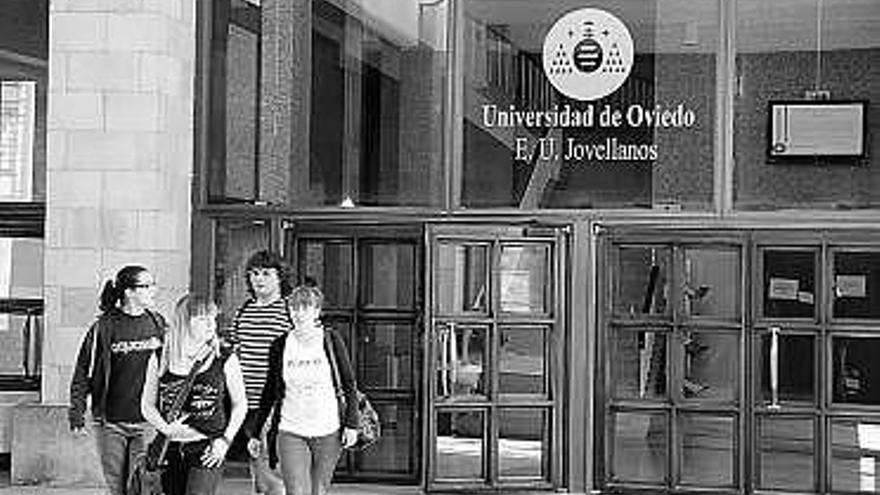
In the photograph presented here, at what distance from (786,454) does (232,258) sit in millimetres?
4973

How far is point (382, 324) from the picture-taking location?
12648 millimetres

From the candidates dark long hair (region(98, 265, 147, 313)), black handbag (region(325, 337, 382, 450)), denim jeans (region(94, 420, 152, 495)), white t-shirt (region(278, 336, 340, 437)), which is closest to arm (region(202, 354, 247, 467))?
white t-shirt (region(278, 336, 340, 437))

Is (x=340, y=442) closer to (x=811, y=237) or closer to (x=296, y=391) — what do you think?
(x=296, y=391)

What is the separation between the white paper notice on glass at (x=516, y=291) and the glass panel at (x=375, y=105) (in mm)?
928

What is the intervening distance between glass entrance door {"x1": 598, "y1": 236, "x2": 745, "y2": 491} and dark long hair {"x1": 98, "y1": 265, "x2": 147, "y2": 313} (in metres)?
4.42

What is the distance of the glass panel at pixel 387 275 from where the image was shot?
41.3 ft

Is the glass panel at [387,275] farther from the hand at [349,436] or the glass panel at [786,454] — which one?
the hand at [349,436]

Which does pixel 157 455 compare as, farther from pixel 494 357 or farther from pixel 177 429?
pixel 494 357

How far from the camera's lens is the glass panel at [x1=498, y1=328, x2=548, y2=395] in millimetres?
12250

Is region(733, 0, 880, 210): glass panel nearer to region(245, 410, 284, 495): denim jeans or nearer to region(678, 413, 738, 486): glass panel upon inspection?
region(678, 413, 738, 486): glass panel

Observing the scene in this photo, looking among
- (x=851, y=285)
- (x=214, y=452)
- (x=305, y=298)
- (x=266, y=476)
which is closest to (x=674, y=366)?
(x=851, y=285)

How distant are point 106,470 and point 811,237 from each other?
19.3 ft

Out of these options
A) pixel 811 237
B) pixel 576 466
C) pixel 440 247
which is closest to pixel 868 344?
pixel 811 237

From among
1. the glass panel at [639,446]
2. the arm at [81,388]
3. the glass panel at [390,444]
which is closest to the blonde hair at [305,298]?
the arm at [81,388]
